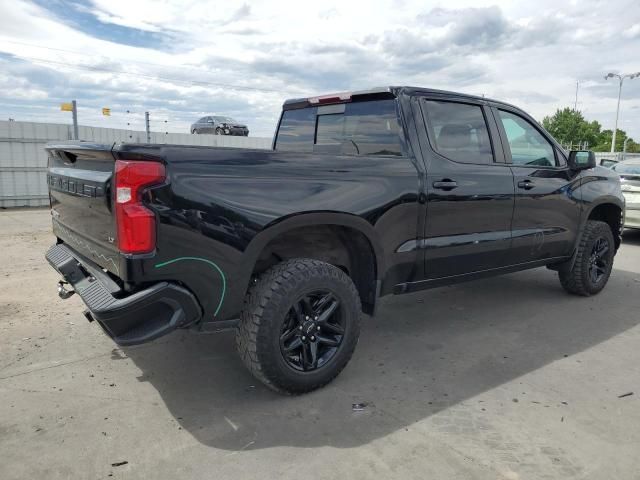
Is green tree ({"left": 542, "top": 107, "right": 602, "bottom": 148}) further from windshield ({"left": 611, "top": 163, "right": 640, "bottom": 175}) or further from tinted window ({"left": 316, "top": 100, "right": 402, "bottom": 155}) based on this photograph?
tinted window ({"left": 316, "top": 100, "right": 402, "bottom": 155})

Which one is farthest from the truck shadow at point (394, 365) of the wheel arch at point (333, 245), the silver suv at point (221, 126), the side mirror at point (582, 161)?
the silver suv at point (221, 126)

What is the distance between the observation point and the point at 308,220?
3031 millimetres

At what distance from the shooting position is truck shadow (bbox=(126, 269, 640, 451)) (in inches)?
113

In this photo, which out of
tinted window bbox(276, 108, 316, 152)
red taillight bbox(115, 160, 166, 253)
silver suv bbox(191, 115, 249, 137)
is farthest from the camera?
silver suv bbox(191, 115, 249, 137)

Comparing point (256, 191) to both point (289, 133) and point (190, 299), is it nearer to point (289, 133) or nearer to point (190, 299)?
point (190, 299)

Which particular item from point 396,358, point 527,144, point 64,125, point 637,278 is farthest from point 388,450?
point 64,125

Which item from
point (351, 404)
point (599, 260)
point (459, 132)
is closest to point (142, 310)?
point (351, 404)

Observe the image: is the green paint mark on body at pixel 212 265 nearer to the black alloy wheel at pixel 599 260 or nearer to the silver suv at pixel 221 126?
the black alloy wheel at pixel 599 260

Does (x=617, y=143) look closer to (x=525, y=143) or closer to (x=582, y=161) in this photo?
(x=582, y=161)

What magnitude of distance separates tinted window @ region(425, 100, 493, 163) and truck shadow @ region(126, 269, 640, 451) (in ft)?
4.87

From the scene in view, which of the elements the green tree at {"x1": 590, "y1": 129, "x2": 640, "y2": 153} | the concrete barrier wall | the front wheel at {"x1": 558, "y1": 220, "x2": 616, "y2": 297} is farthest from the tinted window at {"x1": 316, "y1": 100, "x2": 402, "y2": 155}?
the green tree at {"x1": 590, "y1": 129, "x2": 640, "y2": 153}

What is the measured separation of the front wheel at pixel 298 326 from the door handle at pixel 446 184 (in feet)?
3.34

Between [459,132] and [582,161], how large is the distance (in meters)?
1.59

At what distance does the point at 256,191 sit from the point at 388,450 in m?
1.52
